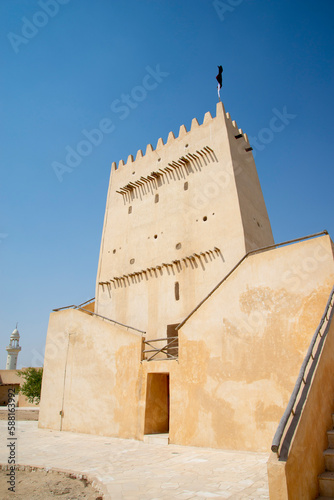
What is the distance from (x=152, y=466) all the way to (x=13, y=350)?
165 ft

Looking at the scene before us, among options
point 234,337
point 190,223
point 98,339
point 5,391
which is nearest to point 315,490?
point 234,337

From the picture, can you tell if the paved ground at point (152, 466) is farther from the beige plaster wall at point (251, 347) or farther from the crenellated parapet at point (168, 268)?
the crenellated parapet at point (168, 268)

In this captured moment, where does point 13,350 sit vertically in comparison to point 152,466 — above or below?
above

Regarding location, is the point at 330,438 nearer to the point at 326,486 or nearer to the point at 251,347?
the point at 326,486

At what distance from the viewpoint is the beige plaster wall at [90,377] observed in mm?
11617

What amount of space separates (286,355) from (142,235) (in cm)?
1199

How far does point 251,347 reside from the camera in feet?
28.8

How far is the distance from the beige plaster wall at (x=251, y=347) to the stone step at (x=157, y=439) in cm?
39

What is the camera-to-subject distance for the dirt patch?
5.70 m

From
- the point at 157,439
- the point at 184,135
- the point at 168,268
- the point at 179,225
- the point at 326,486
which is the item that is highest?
the point at 184,135

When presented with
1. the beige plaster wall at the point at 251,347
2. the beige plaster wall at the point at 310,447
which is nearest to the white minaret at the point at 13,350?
the beige plaster wall at the point at 251,347

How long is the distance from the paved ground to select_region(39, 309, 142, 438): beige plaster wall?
106 centimetres

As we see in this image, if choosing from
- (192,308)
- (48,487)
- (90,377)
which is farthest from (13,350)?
(48,487)

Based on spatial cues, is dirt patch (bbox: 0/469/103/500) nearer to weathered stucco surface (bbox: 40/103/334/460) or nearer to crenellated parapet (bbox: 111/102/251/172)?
weathered stucco surface (bbox: 40/103/334/460)
